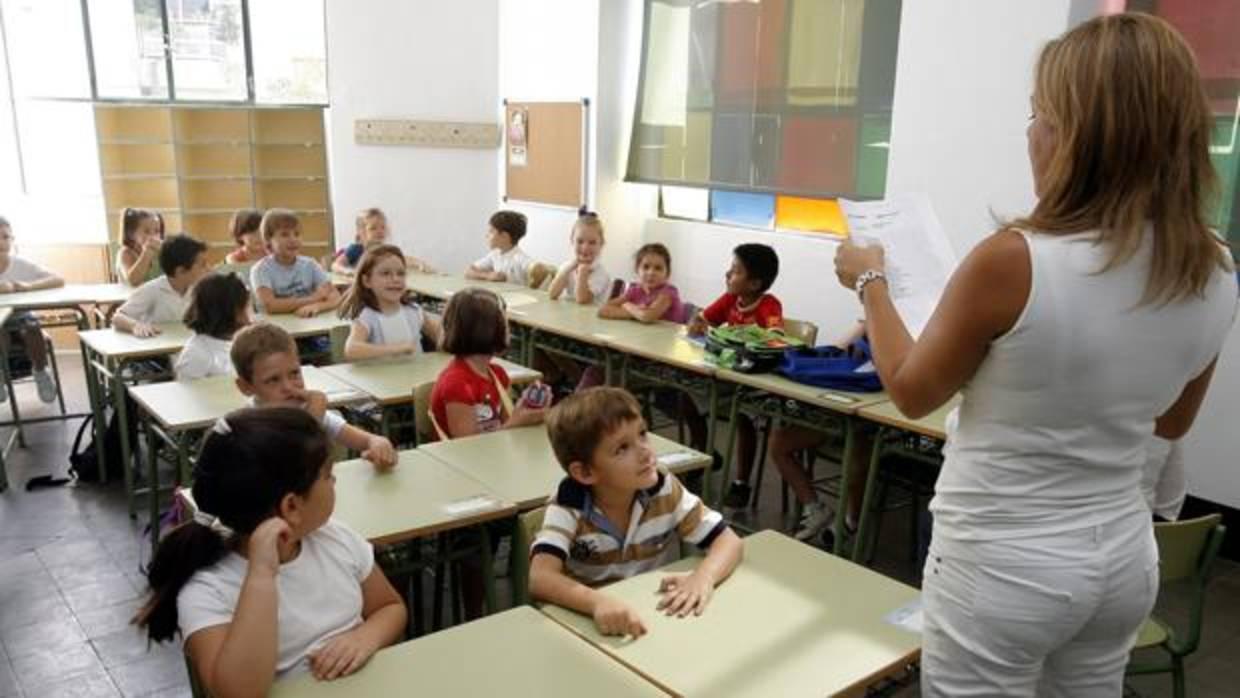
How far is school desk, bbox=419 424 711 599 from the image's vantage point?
7.49ft

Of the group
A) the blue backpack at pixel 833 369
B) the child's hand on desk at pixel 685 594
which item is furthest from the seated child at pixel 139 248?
the child's hand on desk at pixel 685 594

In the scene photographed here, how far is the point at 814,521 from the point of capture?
12.1 ft

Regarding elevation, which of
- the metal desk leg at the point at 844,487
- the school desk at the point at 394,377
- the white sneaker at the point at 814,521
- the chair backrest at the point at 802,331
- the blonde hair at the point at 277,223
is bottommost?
the white sneaker at the point at 814,521

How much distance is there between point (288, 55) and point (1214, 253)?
7.91 m

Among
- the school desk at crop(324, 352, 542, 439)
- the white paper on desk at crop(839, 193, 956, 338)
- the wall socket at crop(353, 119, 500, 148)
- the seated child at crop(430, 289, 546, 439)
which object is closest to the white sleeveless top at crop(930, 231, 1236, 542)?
the white paper on desk at crop(839, 193, 956, 338)

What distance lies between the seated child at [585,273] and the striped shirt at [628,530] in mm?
3319

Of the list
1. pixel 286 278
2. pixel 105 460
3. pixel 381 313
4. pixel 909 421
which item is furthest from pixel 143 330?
pixel 909 421

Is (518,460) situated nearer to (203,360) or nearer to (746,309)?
(203,360)

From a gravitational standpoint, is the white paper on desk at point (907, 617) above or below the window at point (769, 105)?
below

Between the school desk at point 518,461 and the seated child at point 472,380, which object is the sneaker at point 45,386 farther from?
the school desk at point 518,461

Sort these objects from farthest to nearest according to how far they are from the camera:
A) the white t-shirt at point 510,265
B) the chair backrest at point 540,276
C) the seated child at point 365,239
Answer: the seated child at point 365,239, the white t-shirt at point 510,265, the chair backrest at point 540,276

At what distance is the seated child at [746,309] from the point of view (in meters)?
4.16

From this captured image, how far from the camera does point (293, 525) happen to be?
1.54 metres

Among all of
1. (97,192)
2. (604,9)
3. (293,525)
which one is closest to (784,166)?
(604,9)
